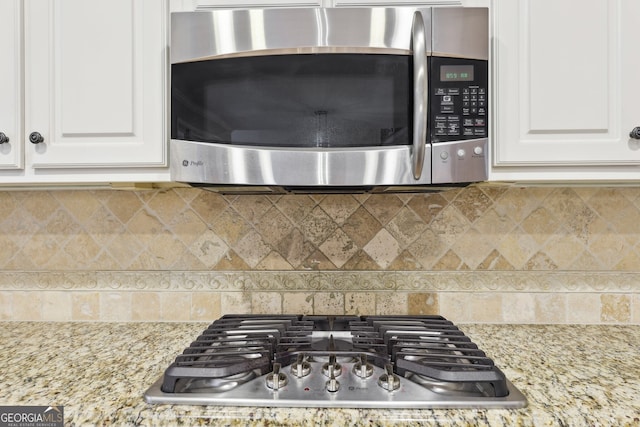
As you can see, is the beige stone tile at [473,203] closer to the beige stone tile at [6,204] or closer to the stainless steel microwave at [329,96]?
the stainless steel microwave at [329,96]

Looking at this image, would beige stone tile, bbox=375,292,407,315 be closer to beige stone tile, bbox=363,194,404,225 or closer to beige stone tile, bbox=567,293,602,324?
beige stone tile, bbox=363,194,404,225

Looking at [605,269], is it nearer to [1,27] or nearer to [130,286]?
[130,286]

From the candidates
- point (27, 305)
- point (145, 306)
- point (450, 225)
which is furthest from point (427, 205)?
point (27, 305)

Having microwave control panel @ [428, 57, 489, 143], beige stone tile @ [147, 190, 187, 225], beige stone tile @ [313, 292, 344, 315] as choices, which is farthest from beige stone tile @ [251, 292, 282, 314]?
microwave control panel @ [428, 57, 489, 143]

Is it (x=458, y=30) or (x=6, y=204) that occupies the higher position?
(x=458, y=30)

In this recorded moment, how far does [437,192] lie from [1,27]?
4.15ft

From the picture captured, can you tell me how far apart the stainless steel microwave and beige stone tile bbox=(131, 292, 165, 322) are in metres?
0.56

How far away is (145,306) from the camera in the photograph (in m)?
1.37

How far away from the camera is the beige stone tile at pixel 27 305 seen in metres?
1.38

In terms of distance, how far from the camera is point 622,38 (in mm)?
1014

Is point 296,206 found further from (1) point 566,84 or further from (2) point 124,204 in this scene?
(1) point 566,84

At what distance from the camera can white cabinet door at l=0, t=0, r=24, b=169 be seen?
1.06 m

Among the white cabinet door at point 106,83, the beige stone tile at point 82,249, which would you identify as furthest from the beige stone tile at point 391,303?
the beige stone tile at point 82,249

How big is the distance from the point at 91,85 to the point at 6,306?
842 millimetres
